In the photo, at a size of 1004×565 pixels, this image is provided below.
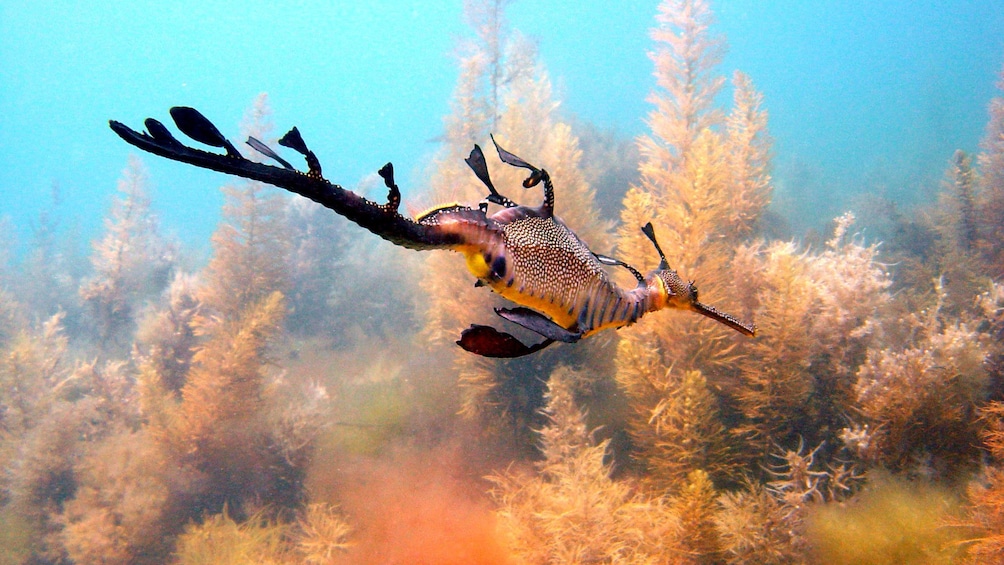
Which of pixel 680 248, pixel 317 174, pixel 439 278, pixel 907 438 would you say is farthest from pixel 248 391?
pixel 907 438

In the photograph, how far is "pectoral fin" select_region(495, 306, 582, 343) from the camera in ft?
3.46

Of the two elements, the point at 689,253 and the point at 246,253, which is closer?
the point at 689,253

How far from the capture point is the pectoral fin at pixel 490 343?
1.08m

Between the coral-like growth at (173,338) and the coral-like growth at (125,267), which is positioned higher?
the coral-like growth at (125,267)

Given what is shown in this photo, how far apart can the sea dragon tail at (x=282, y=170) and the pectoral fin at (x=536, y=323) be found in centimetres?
28

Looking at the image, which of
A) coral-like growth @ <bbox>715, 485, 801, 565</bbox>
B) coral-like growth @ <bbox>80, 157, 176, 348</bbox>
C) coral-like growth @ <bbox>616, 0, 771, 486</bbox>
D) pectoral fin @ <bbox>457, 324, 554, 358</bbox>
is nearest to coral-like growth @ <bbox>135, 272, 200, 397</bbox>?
coral-like growth @ <bbox>80, 157, 176, 348</bbox>

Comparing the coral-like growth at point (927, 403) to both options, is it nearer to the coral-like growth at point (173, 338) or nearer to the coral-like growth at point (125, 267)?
the coral-like growth at point (173, 338)

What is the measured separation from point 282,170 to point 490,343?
0.59 m

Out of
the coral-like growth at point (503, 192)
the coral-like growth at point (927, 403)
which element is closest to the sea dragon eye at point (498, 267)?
the coral-like growth at point (503, 192)

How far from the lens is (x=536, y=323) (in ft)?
3.53

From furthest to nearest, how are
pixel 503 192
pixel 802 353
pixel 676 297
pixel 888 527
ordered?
1. pixel 503 192
2. pixel 802 353
3. pixel 888 527
4. pixel 676 297

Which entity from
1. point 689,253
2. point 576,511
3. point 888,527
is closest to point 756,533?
point 888,527

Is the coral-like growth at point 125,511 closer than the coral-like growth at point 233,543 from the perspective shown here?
No

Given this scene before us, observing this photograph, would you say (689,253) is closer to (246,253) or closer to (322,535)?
(322,535)
